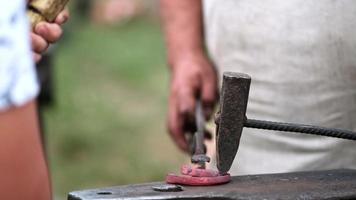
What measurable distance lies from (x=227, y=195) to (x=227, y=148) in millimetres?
167

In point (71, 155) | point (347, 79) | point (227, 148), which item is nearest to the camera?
point (227, 148)

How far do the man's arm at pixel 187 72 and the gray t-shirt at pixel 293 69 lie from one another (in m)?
0.25

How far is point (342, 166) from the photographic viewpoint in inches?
88.0

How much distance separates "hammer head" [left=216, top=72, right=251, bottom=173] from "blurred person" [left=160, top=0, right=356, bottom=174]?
1.64ft

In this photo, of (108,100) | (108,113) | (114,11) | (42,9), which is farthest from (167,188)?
(114,11)

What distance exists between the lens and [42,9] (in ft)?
6.33

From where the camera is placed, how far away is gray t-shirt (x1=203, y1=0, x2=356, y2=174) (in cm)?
213

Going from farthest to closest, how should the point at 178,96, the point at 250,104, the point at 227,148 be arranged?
Answer: the point at 178,96 → the point at 250,104 → the point at 227,148

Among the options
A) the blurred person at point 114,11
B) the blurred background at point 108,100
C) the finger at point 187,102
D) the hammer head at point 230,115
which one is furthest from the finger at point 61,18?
the blurred person at point 114,11

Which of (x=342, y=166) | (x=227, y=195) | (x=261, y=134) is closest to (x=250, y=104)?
(x=261, y=134)

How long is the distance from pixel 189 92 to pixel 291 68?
1.57 feet

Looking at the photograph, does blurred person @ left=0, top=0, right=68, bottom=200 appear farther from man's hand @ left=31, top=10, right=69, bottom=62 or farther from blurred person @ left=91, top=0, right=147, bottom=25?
blurred person @ left=91, top=0, right=147, bottom=25

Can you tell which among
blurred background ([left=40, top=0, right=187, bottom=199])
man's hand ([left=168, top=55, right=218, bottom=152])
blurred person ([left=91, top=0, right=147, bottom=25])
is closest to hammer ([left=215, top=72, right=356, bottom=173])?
man's hand ([left=168, top=55, right=218, bottom=152])

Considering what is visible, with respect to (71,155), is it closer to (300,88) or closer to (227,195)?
(300,88)
